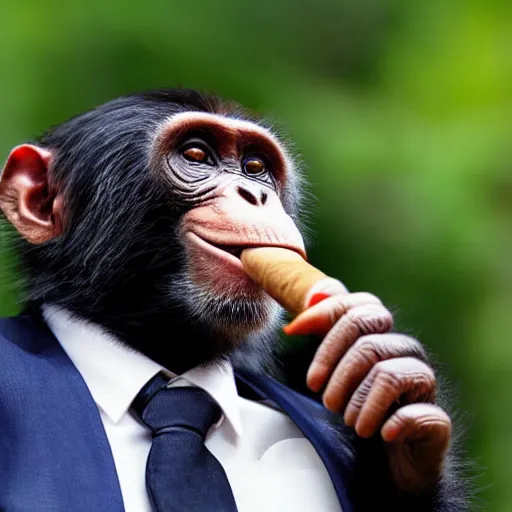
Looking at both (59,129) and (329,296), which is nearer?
(329,296)

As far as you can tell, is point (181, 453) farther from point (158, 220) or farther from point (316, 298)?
point (158, 220)

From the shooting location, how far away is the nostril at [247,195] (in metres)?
1.90

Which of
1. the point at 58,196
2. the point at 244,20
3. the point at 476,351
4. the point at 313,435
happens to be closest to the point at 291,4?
the point at 244,20

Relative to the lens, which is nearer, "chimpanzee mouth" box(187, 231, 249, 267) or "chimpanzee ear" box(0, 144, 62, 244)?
"chimpanzee mouth" box(187, 231, 249, 267)

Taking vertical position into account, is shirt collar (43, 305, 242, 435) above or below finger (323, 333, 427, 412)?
below

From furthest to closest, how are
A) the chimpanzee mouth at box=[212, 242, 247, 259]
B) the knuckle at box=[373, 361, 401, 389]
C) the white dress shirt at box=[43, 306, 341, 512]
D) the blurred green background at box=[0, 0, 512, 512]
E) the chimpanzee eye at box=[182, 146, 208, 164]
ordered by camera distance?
the blurred green background at box=[0, 0, 512, 512] → the chimpanzee eye at box=[182, 146, 208, 164] → the chimpanzee mouth at box=[212, 242, 247, 259] → the white dress shirt at box=[43, 306, 341, 512] → the knuckle at box=[373, 361, 401, 389]

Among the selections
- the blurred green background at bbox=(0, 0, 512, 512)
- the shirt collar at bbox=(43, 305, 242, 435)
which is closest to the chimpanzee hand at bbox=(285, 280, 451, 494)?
the shirt collar at bbox=(43, 305, 242, 435)

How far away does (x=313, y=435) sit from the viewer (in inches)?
73.9

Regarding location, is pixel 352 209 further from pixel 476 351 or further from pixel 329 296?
pixel 329 296

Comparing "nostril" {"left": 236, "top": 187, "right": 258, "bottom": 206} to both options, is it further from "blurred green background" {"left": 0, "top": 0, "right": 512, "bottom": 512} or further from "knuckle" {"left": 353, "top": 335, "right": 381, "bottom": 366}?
"blurred green background" {"left": 0, "top": 0, "right": 512, "bottom": 512}

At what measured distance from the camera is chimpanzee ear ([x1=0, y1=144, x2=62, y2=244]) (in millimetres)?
2039

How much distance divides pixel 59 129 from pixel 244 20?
3.82 ft

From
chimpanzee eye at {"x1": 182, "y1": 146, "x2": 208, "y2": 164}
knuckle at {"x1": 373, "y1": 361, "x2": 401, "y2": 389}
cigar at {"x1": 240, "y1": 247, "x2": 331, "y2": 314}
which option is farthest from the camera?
chimpanzee eye at {"x1": 182, "y1": 146, "x2": 208, "y2": 164}

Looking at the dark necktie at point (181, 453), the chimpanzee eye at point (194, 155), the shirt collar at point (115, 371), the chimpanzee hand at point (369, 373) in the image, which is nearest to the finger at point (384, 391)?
the chimpanzee hand at point (369, 373)
